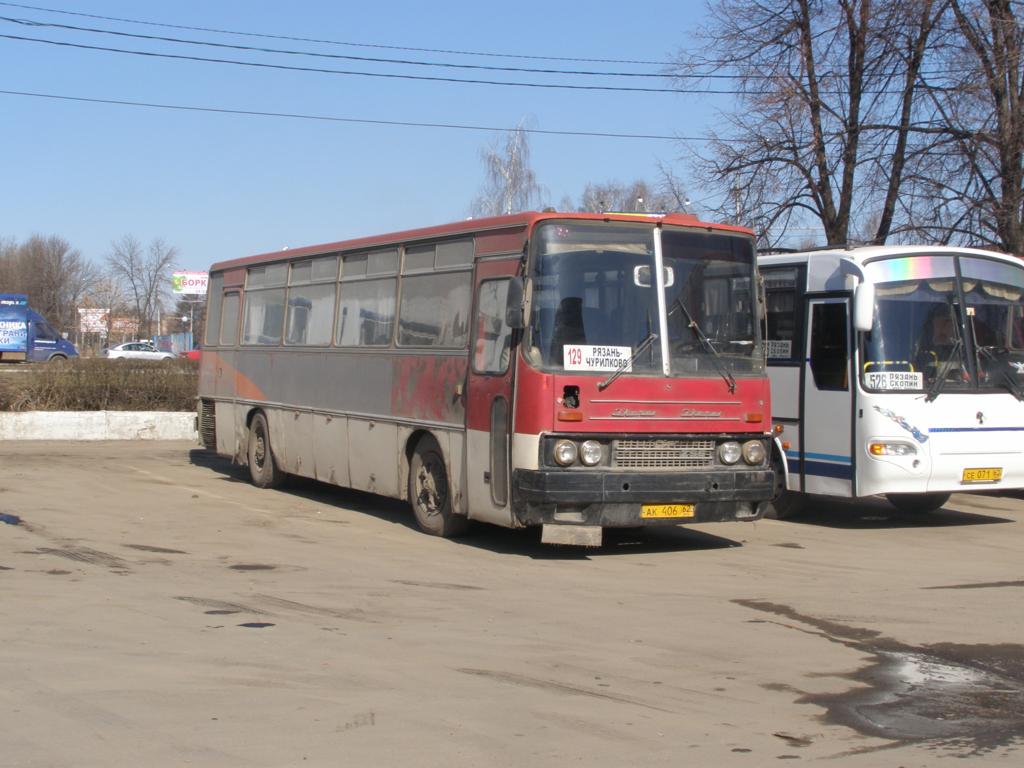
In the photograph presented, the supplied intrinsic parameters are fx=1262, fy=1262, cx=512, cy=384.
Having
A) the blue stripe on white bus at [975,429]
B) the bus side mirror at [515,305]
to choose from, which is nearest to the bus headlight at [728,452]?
the bus side mirror at [515,305]

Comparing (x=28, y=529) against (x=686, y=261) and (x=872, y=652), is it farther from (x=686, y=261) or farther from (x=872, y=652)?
(x=872, y=652)

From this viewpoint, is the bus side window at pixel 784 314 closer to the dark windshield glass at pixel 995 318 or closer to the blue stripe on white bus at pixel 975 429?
the blue stripe on white bus at pixel 975 429

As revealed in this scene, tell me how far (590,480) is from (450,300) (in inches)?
106

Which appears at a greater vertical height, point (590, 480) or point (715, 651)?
point (590, 480)

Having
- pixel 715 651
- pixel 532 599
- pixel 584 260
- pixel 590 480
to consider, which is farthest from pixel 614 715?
pixel 584 260

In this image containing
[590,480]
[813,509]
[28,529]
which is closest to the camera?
[590,480]

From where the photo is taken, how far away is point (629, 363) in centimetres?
1079

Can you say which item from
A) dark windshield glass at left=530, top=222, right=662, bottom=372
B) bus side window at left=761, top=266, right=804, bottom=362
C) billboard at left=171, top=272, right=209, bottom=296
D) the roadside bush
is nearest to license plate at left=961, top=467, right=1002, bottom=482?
bus side window at left=761, top=266, right=804, bottom=362

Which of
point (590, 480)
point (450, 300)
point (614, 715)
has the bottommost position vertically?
point (614, 715)

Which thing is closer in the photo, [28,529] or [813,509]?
[28,529]

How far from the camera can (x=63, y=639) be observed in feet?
24.6

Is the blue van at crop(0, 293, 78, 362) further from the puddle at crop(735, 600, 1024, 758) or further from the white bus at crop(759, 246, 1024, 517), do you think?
the puddle at crop(735, 600, 1024, 758)

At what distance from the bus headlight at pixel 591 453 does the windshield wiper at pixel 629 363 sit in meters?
0.47

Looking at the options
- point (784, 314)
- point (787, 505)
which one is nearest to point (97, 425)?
point (787, 505)
